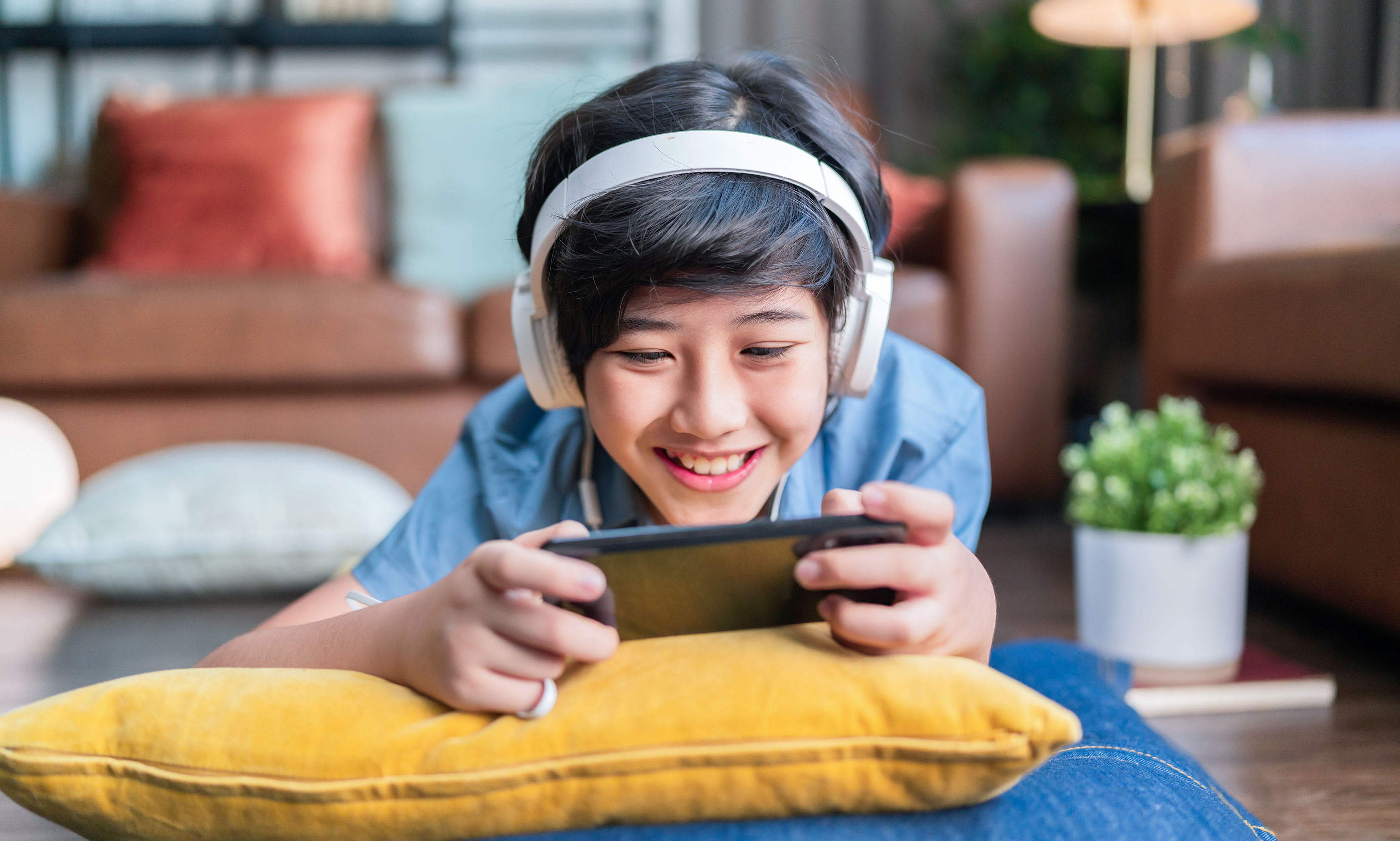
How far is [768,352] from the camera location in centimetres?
71

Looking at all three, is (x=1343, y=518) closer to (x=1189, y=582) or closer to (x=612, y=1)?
(x=1189, y=582)

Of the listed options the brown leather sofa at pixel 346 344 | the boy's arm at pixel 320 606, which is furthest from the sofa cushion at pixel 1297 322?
the boy's arm at pixel 320 606

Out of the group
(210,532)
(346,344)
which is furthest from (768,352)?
(346,344)

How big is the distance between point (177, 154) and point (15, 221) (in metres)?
0.40

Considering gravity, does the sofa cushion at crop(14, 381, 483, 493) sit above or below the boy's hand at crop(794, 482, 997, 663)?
below

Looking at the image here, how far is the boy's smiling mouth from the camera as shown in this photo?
0.73 metres

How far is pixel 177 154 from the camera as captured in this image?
93.2 inches

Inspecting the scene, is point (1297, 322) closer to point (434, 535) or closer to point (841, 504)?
point (841, 504)

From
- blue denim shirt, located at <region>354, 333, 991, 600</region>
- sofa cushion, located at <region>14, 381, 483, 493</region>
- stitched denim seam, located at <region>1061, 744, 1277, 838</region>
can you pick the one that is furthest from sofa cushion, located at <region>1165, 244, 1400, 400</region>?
sofa cushion, located at <region>14, 381, 483, 493</region>

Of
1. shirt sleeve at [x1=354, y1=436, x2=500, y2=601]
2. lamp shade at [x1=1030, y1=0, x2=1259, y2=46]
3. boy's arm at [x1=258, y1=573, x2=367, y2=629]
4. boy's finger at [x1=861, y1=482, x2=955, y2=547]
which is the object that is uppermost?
lamp shade at [x1=1030, y1=0, x2=1259, y2=46]

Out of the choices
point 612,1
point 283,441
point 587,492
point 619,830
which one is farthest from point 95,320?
point 612,1

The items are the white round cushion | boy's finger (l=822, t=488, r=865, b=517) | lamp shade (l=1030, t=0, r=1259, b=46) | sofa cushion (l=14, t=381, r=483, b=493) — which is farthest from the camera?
lamp shade (l=1030, t=0, r=1259, b=46)

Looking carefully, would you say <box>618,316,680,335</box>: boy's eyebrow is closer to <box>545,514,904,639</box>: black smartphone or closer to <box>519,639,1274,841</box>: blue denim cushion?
<box>545,514,904,639</box>: black smartphone

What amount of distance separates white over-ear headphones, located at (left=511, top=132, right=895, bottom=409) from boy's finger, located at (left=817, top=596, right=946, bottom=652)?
0.25 meters
